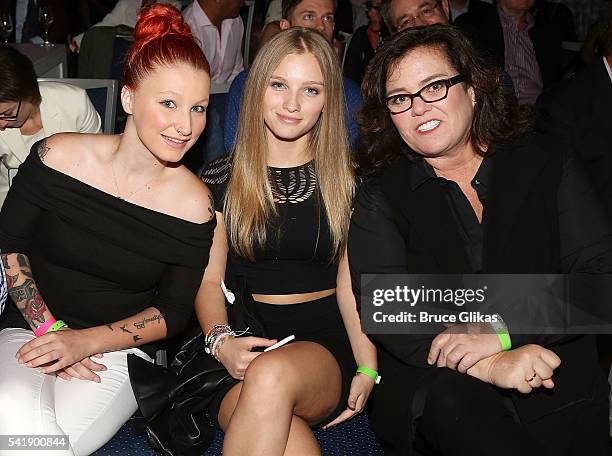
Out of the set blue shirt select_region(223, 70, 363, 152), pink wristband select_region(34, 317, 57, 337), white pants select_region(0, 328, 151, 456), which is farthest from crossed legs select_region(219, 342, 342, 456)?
blue shirt select_region(223, 70, 363, 152)

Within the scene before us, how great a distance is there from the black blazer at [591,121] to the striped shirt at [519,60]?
168cm

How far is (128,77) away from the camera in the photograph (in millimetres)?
2094

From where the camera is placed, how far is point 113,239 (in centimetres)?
213

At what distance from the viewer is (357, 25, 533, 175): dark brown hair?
2107mm

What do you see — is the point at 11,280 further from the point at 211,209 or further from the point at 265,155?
the point at 265,155

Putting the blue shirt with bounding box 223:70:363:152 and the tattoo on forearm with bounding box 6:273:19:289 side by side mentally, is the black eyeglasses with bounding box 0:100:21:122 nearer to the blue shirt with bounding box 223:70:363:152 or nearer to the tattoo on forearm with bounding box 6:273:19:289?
the blue shirt with bounding box 223:70:363:152

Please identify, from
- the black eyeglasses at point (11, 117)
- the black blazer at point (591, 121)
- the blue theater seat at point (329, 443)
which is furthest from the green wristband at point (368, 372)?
the black eyeglasses at point (11, 117)

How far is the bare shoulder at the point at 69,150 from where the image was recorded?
214 centimetres

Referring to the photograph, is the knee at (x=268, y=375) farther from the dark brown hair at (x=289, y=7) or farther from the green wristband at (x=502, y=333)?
the dark brown hair at (x=289, y=7)

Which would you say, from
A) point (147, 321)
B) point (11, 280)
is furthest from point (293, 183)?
point (11, 280)

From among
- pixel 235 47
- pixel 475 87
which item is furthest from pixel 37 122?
pixel 235 47

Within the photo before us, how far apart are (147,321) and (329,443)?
0.58 metres

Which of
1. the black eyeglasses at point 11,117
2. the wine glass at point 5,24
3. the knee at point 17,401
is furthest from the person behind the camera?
the wine glass at point 5,24

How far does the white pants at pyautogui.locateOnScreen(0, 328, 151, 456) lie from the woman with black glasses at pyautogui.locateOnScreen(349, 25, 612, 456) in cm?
66
